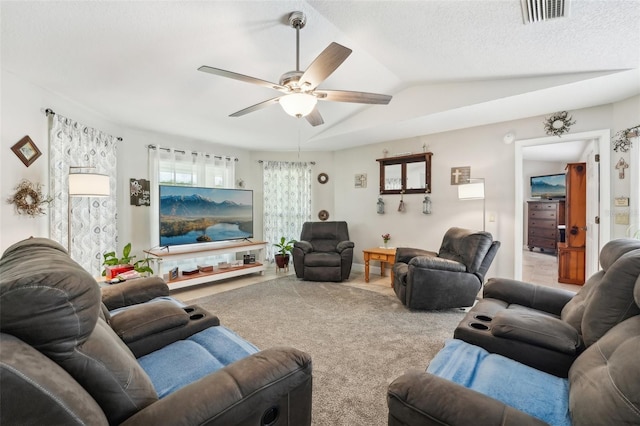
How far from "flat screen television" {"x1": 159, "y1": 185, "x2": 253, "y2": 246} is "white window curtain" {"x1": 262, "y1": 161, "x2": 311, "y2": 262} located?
0.71m

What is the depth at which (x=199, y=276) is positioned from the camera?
434 centimetres

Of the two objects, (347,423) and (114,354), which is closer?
(114,354)

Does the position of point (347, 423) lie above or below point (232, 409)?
below

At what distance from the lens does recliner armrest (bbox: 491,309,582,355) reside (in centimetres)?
139

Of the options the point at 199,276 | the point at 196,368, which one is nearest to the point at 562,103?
the point at 196,368

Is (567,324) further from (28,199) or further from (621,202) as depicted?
(28,199)

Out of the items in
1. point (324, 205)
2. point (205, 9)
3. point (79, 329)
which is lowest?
point (79, 329)

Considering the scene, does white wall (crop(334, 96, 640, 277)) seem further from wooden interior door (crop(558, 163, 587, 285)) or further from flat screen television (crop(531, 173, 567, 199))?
flat screen television (crop(531, 173, 567, 199))

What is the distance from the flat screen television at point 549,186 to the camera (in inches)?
276

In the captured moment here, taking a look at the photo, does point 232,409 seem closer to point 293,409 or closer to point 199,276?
point 293,409

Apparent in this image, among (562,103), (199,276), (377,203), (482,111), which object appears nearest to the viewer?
(562,103)

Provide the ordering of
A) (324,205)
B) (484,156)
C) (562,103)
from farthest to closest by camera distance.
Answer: (324,205) < (484,156) < (562,103)

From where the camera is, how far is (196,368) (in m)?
1.34

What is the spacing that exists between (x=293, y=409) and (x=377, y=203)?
4.33 meters
